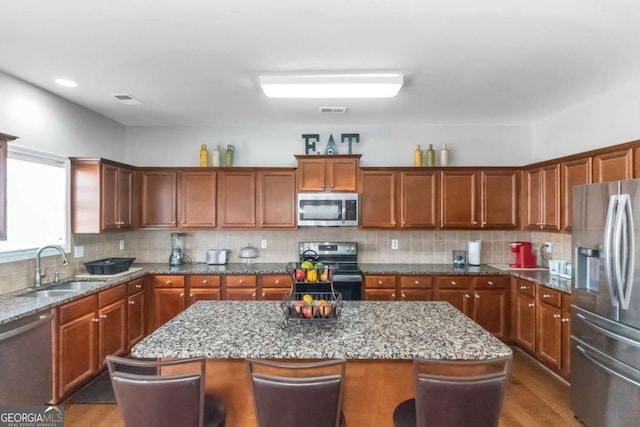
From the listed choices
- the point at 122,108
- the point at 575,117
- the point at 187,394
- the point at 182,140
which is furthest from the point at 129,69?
the point at 575,117

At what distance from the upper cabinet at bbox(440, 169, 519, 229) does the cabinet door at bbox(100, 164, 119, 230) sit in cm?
377

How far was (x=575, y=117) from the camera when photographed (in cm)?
368

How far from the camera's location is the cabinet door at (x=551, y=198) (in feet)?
11.5

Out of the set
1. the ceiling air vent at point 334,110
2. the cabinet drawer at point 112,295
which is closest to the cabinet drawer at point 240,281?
the cabinet drawer at point 112,295

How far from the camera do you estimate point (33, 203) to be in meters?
3.16

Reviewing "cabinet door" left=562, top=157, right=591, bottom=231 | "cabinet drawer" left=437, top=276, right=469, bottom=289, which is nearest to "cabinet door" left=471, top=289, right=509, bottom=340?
"cabinet drawer" left=437, top=276, right=469, bottom=289

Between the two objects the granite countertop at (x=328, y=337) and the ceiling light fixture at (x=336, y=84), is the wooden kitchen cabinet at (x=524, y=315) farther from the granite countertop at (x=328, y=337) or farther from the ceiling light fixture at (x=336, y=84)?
the ceiling light fixture at (x=336, y=84)

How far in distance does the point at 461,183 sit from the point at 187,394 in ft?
12.4

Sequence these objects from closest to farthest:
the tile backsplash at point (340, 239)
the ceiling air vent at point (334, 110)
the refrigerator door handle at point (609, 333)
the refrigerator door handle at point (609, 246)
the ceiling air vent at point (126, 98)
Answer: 1. the refrigerator door handle at point (609, 333)
2. the refrigerator door handle at point (609, 246)
3. the ceiling air vent at point (126, 98)
4. the ceiling air vent at point (334, 110)
5. the tile backsplash at point (340, 239)

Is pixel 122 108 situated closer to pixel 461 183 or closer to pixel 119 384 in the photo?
pixel 119 384

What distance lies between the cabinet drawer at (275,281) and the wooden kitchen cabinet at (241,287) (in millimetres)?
115

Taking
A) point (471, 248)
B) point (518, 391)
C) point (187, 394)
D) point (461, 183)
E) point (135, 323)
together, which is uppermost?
point (461, 183)

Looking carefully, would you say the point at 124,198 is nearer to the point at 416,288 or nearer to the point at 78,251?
the point at 78,251

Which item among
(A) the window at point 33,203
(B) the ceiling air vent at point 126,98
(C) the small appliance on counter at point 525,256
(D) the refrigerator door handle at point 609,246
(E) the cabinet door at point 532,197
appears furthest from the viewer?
(C) the small appliance on counter at point 525,256
